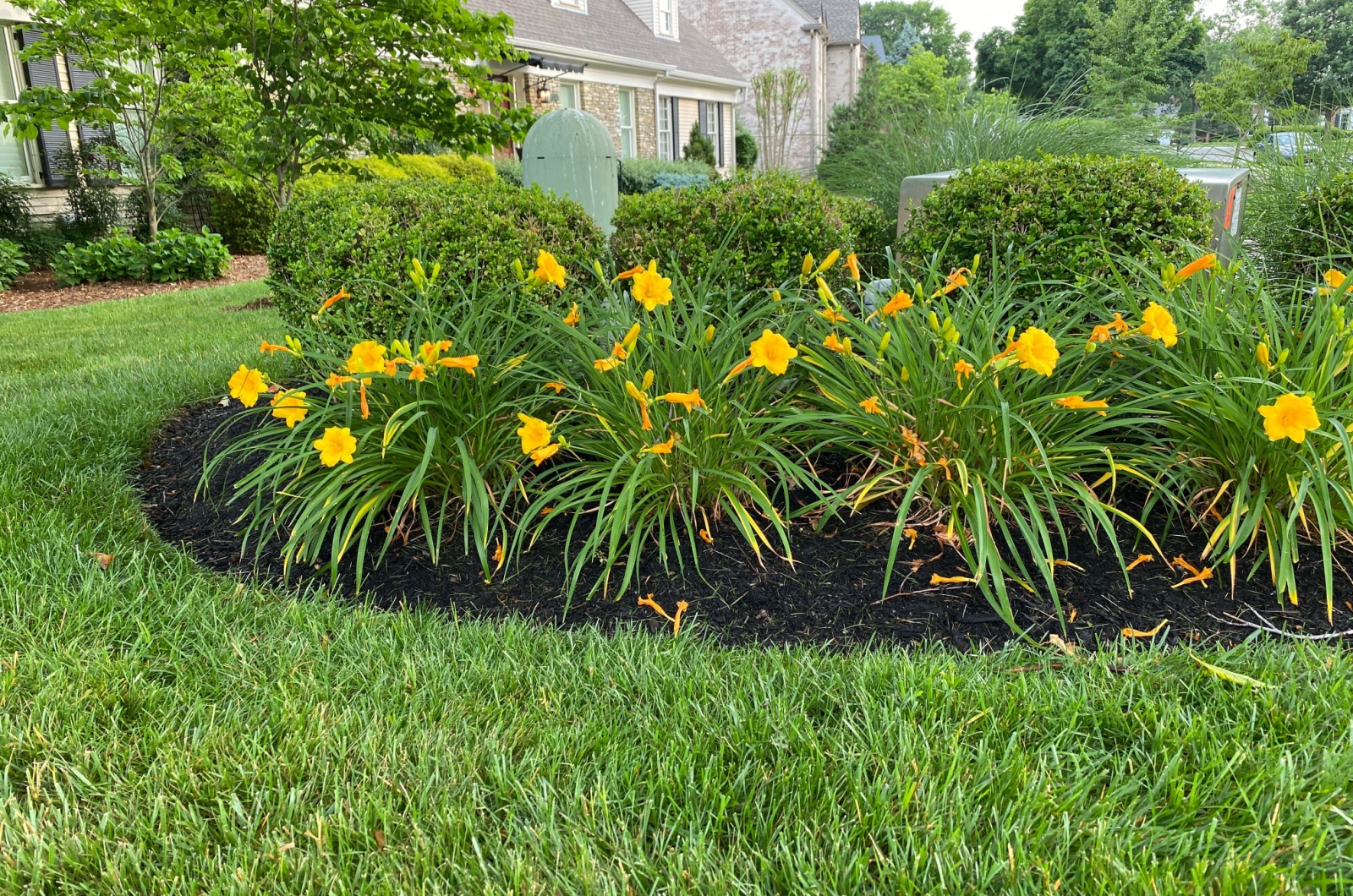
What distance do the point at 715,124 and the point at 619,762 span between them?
2823cm

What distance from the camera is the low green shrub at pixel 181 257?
9.67m

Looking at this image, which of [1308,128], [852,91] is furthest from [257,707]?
[852,91]

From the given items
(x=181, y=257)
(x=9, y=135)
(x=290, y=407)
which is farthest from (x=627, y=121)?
(x=290, y=407)

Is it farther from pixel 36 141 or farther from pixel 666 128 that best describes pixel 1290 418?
pixel 666 128

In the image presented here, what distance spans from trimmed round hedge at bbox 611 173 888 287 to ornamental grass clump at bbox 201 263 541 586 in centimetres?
93

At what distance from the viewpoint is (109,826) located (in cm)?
155

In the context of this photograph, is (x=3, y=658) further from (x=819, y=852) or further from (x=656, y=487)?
(x=819, y=852)

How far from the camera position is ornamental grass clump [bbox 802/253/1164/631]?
2307 mm

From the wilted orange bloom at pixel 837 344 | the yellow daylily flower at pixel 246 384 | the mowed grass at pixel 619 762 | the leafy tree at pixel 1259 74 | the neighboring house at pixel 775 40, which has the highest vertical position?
the neighboring house at pixel 775 40

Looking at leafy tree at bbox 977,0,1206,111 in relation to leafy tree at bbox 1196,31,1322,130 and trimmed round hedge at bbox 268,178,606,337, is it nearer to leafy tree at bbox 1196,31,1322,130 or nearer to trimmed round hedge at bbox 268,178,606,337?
leafy tree at bbox 1196,31,1322,130

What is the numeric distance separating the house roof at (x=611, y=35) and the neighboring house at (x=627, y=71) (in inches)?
1.5

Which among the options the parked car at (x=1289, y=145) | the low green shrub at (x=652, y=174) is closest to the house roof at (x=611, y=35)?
the low green shrub at (x=652, y=174)

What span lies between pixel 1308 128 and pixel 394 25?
6027 mm

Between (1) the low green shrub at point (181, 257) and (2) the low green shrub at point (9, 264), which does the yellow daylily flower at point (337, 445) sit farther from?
(2) the low green shrub at point (9, 264)
